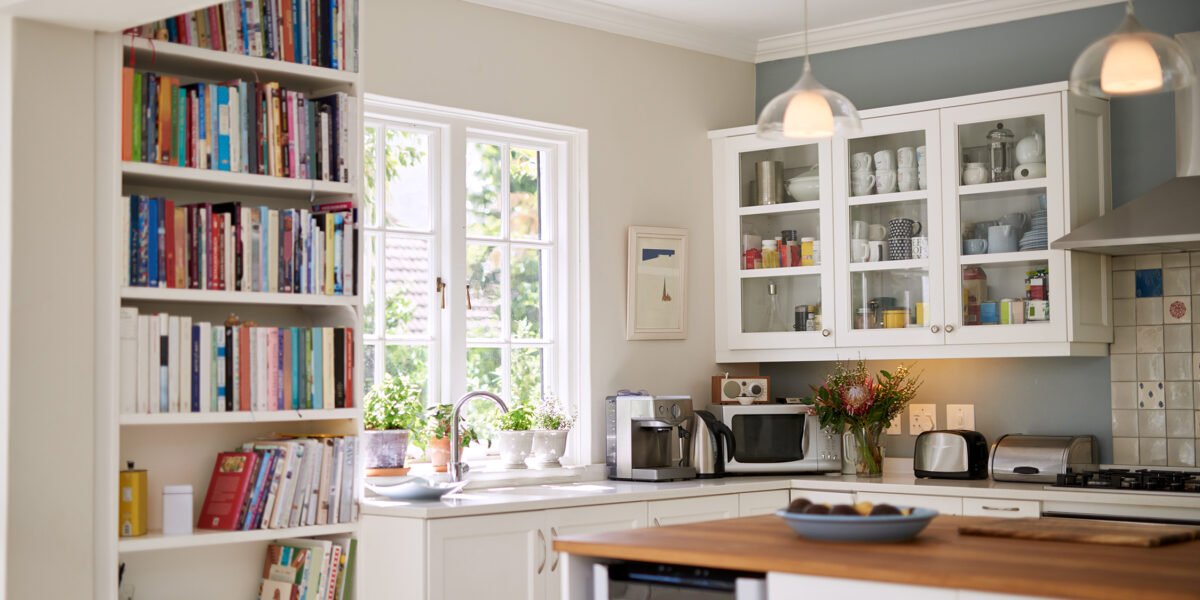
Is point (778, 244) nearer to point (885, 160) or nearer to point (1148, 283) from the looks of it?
point (885, 160)

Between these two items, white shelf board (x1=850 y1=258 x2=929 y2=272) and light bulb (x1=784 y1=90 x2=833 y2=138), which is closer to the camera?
light bulb (x1=784 y1=90 x2=833 y2=138)

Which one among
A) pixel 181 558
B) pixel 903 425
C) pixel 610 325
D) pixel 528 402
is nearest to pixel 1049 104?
pixel 903 425

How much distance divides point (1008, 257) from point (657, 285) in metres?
1.37

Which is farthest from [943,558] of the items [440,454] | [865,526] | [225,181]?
[440,454]

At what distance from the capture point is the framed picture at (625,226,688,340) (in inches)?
192

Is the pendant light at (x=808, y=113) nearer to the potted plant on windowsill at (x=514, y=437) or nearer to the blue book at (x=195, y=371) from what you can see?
the blue book at (x=195, y=371)

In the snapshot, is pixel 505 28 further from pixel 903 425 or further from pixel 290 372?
pixel 903 425

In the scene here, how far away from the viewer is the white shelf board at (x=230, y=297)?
9.58 ft

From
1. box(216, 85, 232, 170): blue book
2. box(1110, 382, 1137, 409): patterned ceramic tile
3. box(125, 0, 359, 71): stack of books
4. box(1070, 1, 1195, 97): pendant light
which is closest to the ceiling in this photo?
box(125, 0, 359, 71): stack of books

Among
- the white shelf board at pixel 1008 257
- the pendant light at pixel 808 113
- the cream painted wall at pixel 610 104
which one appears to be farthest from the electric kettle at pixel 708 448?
the pendant light at pixel 808 113

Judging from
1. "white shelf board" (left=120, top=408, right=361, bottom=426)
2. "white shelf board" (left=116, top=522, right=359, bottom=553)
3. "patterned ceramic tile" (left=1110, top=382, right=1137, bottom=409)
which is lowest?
"white shelf board" (left=116, top=522, right=359, bottom=553)

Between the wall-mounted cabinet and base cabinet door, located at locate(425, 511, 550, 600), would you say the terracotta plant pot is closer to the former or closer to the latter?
base cabinet door, located at locate(425, 511, 550, 600)

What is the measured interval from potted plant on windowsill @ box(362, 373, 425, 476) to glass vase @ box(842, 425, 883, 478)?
180 centimetres

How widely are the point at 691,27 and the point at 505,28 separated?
3.02 feet
